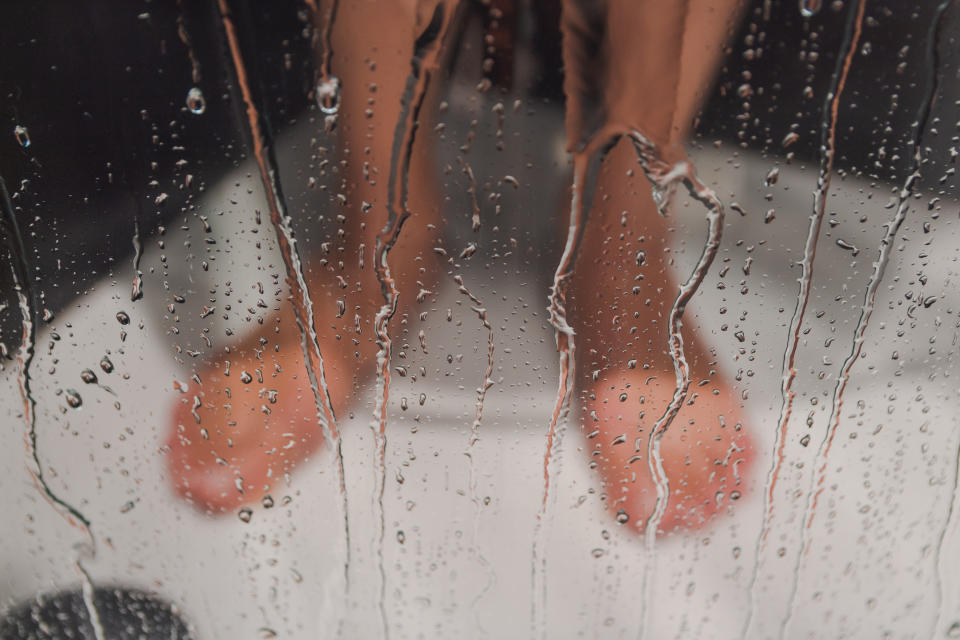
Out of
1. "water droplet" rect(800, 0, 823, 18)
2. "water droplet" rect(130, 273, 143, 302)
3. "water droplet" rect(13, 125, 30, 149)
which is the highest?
"water droplet" rect(800, 0, 823, 18)

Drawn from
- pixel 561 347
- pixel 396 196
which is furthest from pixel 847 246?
pixel 396 196

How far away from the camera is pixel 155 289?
1.83 ft

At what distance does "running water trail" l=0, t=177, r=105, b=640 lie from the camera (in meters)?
0.55

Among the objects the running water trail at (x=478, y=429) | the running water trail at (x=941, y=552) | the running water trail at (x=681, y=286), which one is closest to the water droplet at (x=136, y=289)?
the running water trail at (x=478, y=429)

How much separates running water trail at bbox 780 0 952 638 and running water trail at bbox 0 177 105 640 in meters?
0.69

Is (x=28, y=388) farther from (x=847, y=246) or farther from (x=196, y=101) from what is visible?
(x=847, y=246)

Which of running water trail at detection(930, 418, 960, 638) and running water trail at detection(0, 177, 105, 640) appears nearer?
running water trail at detection(0, 177, 105, 640)

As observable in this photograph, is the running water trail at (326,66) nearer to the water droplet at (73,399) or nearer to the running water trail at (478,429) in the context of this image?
the running water trail at (478,429)

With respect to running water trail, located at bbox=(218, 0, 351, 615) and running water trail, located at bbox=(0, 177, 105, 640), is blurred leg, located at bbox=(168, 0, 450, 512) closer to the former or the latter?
running water trail, located at bbox=(218, 0, 351, 615)

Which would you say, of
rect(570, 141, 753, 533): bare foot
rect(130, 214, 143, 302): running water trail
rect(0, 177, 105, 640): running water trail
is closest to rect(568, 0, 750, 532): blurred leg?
rect(570, 141, 753, 533): bare foot

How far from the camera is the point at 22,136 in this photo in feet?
1.69

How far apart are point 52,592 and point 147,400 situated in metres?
0.27

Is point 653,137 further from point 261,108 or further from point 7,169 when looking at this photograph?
point 7,169

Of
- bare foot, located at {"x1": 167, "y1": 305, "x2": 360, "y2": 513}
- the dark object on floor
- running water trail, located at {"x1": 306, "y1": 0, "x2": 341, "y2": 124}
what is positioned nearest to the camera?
running water trail, located at {"x1": 306, "y1": 0, "x2": 341, "y2": 124}
